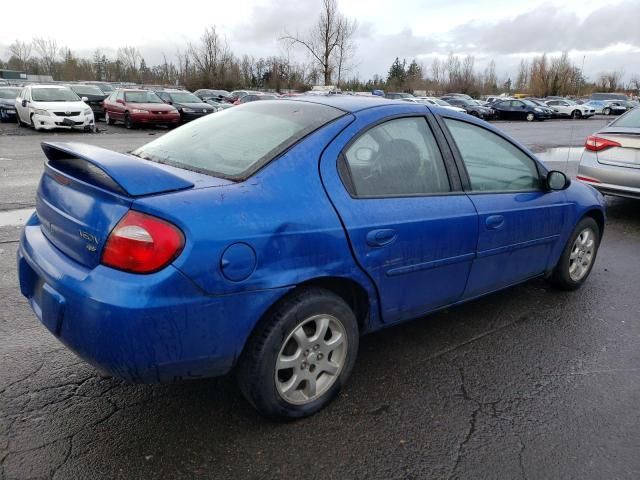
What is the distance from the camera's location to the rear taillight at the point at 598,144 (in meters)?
7.02

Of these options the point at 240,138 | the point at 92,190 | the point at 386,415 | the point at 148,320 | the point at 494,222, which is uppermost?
the point at 240,138

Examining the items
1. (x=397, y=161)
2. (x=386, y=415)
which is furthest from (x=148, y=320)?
(x=397, y=161)

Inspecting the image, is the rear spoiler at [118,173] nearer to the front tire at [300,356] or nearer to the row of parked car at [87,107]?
the front tire at [300,356]

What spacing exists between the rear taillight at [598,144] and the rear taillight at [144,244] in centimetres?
664

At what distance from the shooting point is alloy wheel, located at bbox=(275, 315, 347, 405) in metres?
2.57

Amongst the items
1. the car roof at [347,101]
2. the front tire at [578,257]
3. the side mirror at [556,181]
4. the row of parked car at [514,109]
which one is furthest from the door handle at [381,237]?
the row of parked car at [514,109]

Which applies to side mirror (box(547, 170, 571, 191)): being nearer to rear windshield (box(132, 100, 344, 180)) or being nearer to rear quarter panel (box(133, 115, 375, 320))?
rear windshield (box(132, 100, 344, 180))

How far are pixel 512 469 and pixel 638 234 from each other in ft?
17.4

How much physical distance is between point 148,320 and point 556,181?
10.0 ft

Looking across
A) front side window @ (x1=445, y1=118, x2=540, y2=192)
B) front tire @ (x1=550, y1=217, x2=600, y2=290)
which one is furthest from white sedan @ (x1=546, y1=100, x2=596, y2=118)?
front side window @ (x1=445, y1=118, x2=540, y2=192)

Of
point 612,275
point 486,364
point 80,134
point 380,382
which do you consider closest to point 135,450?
point 380,382

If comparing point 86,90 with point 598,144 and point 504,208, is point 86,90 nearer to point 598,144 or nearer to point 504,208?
point 598,144

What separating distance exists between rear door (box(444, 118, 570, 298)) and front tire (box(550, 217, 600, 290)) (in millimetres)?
350

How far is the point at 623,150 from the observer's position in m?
6.88
